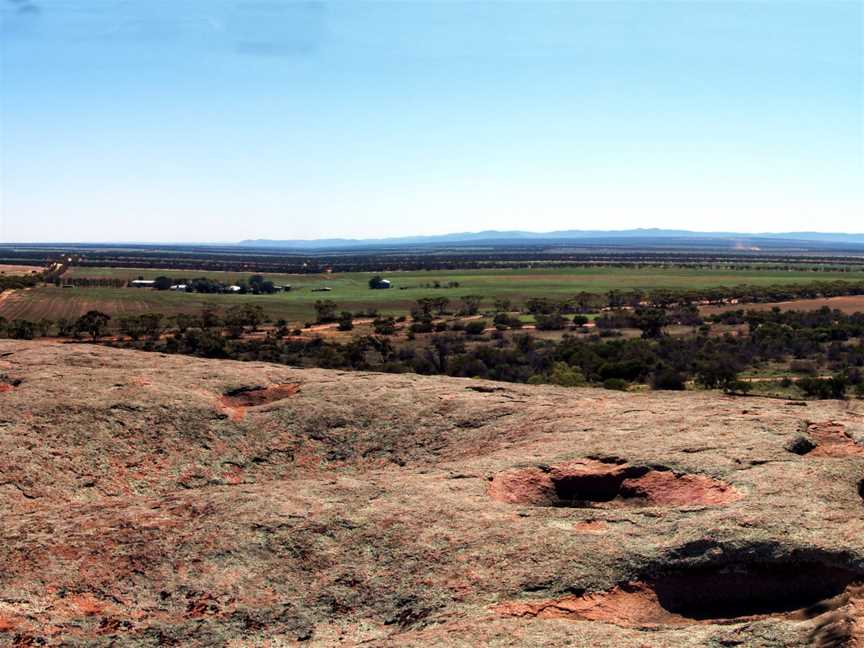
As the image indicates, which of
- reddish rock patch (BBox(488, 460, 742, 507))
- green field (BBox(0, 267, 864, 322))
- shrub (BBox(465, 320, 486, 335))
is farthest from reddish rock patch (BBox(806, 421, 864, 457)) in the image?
green field (BBox(0, 267, 864, 322))

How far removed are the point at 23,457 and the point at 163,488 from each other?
8.68ft

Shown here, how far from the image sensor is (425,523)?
11180mm

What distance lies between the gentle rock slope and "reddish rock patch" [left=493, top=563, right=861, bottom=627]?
0.03 metres

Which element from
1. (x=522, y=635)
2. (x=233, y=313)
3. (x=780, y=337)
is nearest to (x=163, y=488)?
(x=522, y=635)

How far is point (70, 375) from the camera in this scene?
17.0 metres

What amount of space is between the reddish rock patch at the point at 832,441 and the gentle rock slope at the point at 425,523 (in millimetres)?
50

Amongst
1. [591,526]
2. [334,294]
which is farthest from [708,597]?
[334,294]

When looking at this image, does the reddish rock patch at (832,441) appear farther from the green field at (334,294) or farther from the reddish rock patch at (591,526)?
the green field at (334,294)

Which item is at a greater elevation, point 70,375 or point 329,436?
point 70,375

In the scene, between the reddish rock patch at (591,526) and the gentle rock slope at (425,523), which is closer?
the gentle rock slope at (425,523)

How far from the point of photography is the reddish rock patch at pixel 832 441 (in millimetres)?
13023

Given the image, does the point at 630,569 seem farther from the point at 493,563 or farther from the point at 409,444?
the point at 409,444

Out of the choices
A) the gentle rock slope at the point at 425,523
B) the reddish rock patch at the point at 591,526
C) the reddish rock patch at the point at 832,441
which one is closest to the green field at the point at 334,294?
the gentle rock slope at the point at 425,523

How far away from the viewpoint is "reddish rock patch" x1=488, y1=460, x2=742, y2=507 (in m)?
12.0
